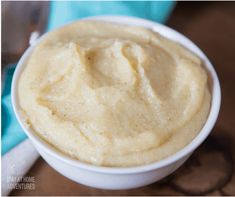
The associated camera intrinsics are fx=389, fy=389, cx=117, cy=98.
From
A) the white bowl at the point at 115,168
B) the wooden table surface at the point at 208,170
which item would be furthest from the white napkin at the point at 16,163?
the white bowl at the point at 115,168


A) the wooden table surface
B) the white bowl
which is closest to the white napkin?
the wooden table surface

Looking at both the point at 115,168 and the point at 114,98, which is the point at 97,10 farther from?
the point at 115,168

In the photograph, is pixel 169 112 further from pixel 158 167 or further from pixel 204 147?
pixel 204 147

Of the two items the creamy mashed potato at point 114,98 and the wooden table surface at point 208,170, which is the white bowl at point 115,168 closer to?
the creamy mashed potato at point 114,98

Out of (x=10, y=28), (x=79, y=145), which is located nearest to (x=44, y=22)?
(x=10, y=28)

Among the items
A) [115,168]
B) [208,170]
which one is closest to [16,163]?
[115,168]

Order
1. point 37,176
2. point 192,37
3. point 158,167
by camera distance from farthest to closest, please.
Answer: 1. point 192,37
2. point 37,176
3. point 158,167

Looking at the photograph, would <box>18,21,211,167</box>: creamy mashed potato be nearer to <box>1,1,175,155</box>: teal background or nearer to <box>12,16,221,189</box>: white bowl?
<box>12,16,221,189</box>: white bowl
